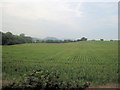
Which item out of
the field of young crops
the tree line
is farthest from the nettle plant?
the tree line

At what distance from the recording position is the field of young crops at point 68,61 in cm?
147

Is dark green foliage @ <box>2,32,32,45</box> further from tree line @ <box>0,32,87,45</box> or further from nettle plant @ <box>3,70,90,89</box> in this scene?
nettle plant @ <box>3,70,90,89</box>

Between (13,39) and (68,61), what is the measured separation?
102 cm

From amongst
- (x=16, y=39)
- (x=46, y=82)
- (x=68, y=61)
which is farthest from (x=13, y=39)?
(x=68, y=61)

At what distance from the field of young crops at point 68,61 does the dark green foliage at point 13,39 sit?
0.25 ft

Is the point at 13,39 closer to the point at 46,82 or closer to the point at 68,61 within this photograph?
the point at 46,82

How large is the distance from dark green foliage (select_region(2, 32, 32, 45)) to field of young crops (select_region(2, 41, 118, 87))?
0.25ft

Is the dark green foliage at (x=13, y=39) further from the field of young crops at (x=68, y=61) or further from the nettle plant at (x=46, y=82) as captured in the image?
the nettle plant at (x=46, y=82)

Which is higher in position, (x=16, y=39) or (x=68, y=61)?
(x=16, y=39)

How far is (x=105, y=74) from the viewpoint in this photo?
1.46 meters

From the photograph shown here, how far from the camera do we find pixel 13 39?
1.66 meters

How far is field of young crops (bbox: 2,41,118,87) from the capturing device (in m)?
1.47

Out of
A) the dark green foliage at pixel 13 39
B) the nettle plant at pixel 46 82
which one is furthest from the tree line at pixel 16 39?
the nettle plant at pixel 46 82

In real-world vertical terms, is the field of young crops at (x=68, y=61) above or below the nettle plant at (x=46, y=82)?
above
